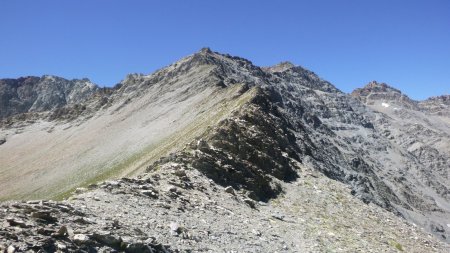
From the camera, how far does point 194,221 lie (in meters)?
22.0

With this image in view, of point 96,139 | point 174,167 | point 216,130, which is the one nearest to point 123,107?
point 96,139

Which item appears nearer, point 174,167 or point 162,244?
point 162,244

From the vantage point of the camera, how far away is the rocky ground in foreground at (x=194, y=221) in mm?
14648

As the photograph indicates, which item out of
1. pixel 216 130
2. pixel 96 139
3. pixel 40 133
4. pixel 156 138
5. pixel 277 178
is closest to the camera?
pixel 277 178

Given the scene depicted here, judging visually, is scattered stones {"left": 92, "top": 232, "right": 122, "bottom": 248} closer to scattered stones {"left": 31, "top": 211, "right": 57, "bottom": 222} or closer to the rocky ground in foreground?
the rocky ground in foreground

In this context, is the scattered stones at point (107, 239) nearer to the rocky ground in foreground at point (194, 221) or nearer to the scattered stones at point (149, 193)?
the rocky ground in foreground at point (194, 221)

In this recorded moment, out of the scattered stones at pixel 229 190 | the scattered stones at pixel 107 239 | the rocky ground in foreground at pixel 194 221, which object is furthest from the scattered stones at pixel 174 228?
the scattered stones at pixel 229 190

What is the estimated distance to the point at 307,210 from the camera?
3359cm

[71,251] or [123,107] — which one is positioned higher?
[123,107]

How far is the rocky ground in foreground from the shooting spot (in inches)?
577

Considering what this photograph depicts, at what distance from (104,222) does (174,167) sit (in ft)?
45.7

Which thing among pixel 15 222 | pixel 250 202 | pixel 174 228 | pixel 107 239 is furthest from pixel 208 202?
pixel 15 222

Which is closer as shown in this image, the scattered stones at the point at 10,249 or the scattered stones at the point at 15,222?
the scattered stones at the point at 10,249

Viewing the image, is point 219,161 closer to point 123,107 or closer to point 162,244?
point 162,244
